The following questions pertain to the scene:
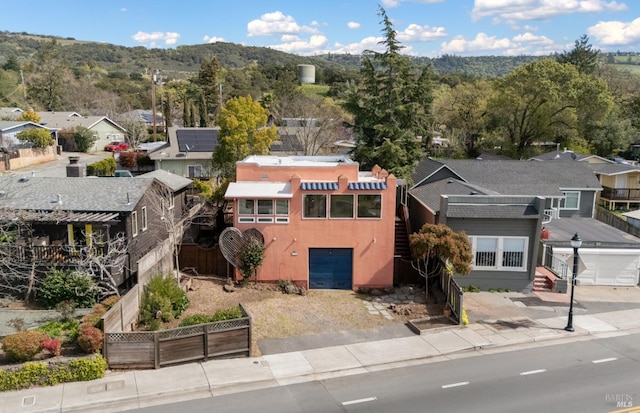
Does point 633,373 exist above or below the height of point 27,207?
below

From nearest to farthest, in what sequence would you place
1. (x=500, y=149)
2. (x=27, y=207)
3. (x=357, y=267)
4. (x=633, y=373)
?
A: (x=633, y=373) < (x=27, y=207) < (x=357, y=267) < (x=500, y=149)

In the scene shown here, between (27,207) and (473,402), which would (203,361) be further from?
(27,207)

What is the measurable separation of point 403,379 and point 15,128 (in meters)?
47.8

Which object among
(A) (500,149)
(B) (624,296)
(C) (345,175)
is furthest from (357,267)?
(A) (500,149)

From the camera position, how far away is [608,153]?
6006 cm

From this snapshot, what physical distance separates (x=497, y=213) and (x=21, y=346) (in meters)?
19.4

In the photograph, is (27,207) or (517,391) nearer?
(517,391)

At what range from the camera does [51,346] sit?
1511cm

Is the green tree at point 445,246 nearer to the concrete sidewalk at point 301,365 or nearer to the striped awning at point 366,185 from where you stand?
the concrete sidewalk at point 301,365

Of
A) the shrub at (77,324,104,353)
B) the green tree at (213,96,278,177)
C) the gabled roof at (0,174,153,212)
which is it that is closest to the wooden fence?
the shrub at (77,324,104,353)

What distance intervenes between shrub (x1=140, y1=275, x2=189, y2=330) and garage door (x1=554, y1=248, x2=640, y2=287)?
61.9ft

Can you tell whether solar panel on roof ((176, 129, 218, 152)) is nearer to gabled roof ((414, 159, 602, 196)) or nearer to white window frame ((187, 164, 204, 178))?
white window frame ((187, 164, 204, 178))

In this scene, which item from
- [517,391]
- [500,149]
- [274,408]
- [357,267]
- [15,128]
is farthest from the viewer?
[500,149]

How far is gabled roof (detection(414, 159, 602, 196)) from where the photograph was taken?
3197 cm
